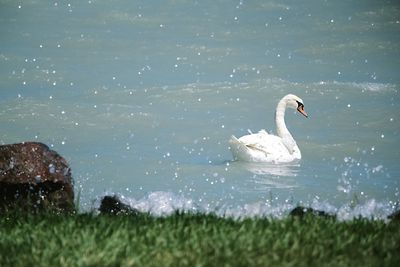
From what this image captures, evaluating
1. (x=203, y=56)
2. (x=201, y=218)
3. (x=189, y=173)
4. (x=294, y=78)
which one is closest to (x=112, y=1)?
(x=203, y=56)

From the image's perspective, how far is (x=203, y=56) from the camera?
3234 centimetres

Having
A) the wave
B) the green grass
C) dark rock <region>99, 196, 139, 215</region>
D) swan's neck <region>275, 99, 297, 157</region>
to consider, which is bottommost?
the green grass

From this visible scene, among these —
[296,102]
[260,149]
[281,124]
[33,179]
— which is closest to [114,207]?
[33,179]

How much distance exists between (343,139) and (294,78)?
886cm

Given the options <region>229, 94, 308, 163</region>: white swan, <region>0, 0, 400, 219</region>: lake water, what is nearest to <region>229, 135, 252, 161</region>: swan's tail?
<region>229, 94, 308, 163</region>: white swan

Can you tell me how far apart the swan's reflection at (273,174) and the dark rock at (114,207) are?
476 cm

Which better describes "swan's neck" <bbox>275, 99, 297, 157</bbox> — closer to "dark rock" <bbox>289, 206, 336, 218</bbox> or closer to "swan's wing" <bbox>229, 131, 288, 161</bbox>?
"swan's wing" <bbox>229, 131, 288, 161</bbox>

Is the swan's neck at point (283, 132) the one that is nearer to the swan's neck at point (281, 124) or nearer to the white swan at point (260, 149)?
the swan's neck at point (281, 124)

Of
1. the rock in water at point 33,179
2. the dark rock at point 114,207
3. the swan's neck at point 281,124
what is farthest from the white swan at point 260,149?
the rock in water at point 33,179

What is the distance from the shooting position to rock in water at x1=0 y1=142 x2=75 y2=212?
370 inches

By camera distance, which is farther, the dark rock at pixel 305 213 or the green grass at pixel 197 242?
the dark rock at pixel 305 213

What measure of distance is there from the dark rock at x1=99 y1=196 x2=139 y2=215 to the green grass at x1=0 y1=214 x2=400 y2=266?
1103 mm

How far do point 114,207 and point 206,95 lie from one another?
16452 mm

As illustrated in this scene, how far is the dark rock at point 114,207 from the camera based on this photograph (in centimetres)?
923
